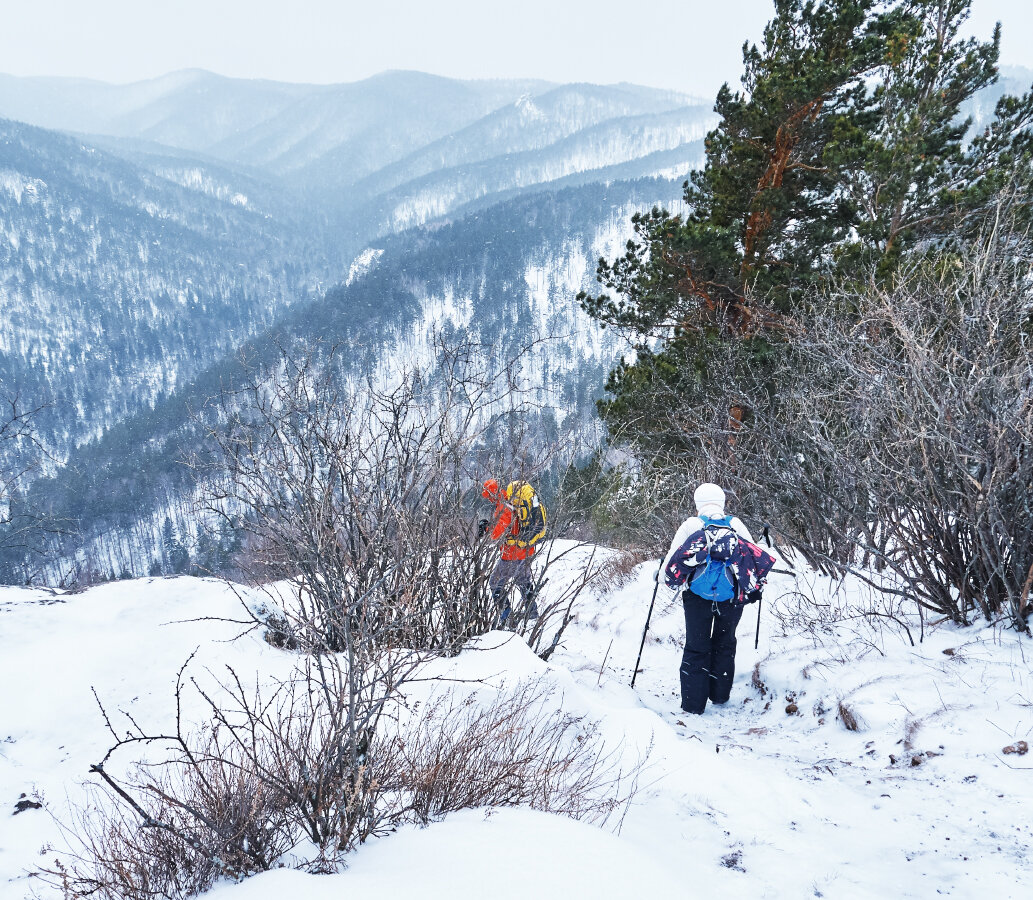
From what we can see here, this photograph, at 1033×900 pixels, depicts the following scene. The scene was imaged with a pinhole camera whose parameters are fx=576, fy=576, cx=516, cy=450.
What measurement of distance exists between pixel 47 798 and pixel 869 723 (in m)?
4.27

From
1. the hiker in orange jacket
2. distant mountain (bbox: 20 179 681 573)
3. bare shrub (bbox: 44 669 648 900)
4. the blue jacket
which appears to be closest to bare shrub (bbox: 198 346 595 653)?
the hiker in orange jacket

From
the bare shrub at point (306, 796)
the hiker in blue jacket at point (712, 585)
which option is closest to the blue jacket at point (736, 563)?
the hiker in blue jacket at point (712, 585)

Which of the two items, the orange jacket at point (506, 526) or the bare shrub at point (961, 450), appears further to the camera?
the orange jacket at point (506, 526)

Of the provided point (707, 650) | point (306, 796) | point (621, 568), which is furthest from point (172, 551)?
point (306, 796)

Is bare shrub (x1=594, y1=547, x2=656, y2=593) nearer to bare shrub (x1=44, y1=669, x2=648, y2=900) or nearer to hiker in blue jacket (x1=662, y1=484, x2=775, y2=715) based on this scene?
hiker in blue jacket (x1=662, y1=484, x2=775, y2=715)

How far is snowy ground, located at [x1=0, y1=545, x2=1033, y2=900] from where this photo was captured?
6.40 ft

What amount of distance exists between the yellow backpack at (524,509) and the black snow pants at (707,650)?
4.17 feet

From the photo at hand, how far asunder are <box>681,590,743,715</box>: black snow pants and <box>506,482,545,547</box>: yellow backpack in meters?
1.27

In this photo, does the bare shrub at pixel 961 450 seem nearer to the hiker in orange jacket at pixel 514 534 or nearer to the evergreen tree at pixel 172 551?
the hiker in orange jacket at pixel 514 534

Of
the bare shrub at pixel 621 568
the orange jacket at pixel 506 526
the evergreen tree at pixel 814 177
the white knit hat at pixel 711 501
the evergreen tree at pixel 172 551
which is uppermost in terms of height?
the evergreen tree at pixel 814 177

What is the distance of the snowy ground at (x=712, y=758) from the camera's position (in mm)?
1950

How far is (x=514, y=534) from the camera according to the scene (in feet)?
14.6

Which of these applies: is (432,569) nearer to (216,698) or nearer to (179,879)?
(216,698)

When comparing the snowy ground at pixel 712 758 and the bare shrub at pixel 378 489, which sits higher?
the bare shrub at pixel 378 489
